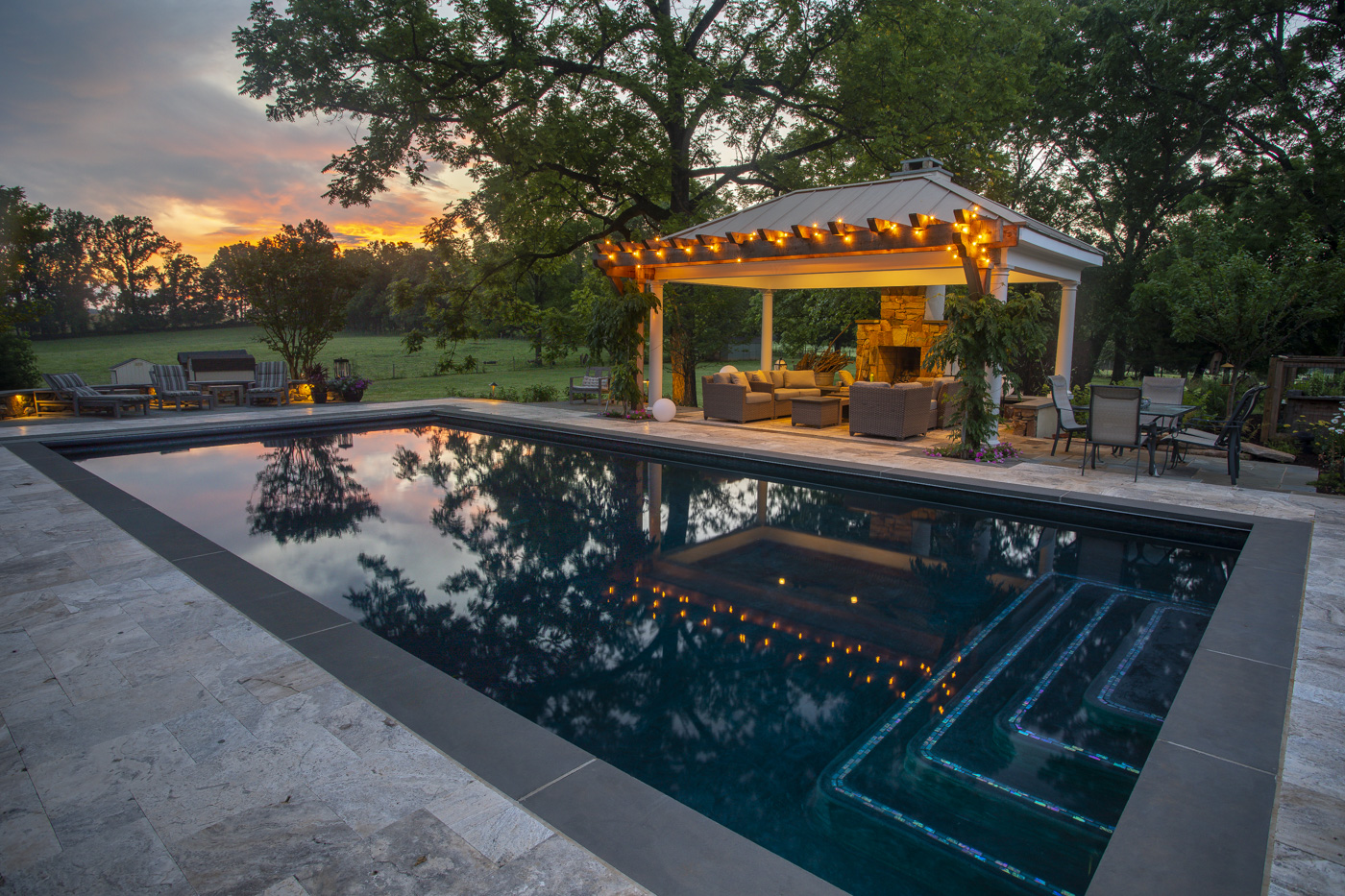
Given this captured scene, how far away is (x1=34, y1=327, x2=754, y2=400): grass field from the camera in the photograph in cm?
1912

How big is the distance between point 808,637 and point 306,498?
5.57 m

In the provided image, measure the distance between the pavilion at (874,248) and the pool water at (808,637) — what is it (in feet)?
11.6

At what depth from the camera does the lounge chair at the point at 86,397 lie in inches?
449

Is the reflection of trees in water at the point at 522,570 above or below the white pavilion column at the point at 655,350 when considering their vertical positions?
below

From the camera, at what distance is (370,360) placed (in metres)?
28.8

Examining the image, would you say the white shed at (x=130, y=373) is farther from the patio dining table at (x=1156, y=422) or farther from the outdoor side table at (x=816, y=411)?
the patio dining table at (x=1156, y=422)

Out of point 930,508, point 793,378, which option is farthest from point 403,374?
point 930,508

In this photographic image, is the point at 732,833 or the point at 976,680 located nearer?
the point at 732,833

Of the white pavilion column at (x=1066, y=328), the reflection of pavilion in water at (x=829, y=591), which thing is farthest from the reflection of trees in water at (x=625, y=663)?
the white pavilion column at (x=1066, y=328)

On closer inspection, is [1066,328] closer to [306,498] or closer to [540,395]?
[540,395]

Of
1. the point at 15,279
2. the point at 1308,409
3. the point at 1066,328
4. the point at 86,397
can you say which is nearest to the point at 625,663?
the point at 1308,409

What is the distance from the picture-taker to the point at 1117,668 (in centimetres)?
348

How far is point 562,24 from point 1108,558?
13020mm

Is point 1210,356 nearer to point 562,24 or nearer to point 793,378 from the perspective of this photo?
point 793,378
